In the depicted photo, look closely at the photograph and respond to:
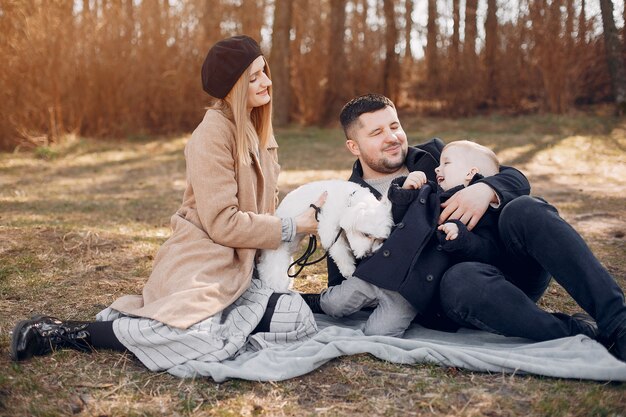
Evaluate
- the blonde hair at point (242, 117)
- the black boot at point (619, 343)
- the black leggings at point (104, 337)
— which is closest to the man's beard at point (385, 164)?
the blonde hair at point (242, 117)

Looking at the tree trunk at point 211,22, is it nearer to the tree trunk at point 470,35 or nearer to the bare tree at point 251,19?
the bare tree at point 251,19

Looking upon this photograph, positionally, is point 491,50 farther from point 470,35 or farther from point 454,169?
point 454,169

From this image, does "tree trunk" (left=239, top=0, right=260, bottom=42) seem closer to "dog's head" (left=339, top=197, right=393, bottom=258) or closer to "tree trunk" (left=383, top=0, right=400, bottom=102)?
"tree trunk" (left=383, top=0, right=400, bottom=102)

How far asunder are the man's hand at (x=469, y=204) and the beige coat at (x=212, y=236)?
86cm

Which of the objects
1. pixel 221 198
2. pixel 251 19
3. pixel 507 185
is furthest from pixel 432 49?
pixel 221 198

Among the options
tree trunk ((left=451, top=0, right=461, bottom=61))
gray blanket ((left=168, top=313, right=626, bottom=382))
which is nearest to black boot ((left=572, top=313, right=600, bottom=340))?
gray blanket ((left=168, top=313, right=626, bottom=382))

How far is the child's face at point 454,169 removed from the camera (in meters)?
3.47

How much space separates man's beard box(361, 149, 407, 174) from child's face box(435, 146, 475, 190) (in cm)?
26

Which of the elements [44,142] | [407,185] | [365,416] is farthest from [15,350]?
[44,142]

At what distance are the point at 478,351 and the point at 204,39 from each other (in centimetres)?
1165

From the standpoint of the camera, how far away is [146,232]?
231 inches

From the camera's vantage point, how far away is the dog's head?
3.08m

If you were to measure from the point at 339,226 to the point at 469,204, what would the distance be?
65cm

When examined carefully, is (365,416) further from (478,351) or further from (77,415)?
(77,415)
